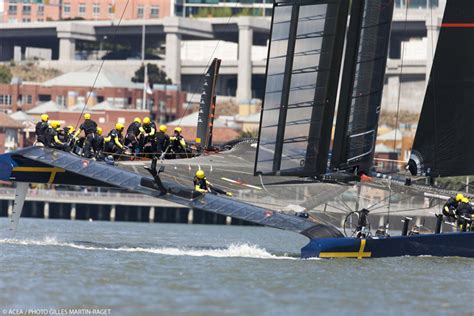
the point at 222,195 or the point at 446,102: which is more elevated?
the point at 446,102

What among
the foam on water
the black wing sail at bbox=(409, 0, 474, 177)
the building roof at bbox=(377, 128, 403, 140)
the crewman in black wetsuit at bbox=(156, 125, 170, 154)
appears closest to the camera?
the foam on water

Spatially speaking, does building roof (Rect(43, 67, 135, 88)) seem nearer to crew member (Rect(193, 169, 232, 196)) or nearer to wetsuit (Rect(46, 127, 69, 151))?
wetsuit (Rect(46, 127, 69, 151))

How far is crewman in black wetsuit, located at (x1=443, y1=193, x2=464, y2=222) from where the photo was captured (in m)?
34.8

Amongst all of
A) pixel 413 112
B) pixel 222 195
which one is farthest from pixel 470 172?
pixel 413 112

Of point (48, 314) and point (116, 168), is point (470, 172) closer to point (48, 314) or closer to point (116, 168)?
point (116, 168)

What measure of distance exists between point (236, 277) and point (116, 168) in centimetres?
817

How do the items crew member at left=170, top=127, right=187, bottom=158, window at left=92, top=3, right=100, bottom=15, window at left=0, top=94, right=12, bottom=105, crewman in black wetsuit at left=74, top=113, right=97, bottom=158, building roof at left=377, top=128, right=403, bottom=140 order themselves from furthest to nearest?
1. window at left=92, top=3, right=100, bottom=15
2. window at left=0, top=94, right=12, bottom=105
3. building roof at left=377, top=128, right=403, bottom=140
4. crew member at left=170, top=127, right=187, bottom=158
5. crewman in black wetsuit at left=74, top=113, right=97, bottom=158

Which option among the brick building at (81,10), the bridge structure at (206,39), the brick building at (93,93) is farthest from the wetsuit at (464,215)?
the brick building at (81,10)

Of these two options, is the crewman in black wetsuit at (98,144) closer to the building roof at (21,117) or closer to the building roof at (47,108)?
the building roof at (47,108)

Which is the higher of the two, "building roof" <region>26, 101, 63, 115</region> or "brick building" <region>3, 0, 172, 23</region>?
"brick building" <region>3, 0, 172, 23</region>

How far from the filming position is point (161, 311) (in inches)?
981

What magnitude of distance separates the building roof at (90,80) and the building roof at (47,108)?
5697mm

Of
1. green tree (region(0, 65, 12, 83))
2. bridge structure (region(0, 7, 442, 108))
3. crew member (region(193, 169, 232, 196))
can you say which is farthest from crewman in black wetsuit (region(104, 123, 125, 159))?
green tree (region(0, 65, 12, 83))

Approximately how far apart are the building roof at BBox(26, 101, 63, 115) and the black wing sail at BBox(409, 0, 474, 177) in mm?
88461
